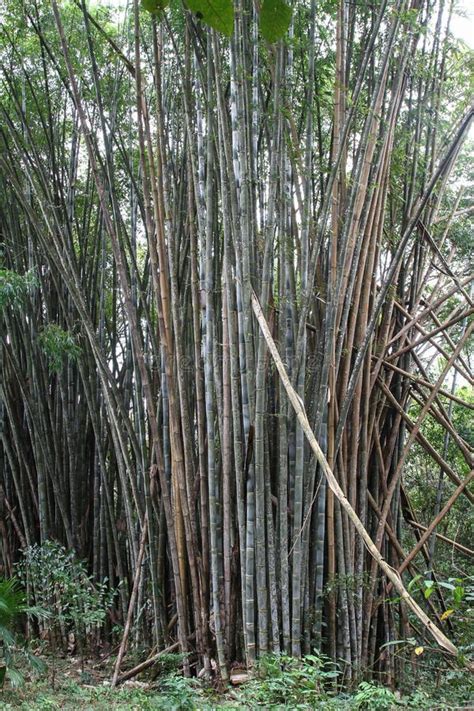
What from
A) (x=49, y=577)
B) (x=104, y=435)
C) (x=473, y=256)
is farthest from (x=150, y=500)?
(x=473, y=256)

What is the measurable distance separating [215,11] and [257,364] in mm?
2538

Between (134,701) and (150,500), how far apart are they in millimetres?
1086

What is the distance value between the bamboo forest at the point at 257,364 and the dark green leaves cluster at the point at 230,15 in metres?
1.61

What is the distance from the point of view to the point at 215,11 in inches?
28.5

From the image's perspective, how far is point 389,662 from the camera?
368 cm

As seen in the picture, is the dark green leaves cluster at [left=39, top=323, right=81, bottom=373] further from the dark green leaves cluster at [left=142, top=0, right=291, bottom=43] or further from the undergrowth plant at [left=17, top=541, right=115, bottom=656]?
the dark green leaves cluster at [left=142, top=0, right=291, bottom=43]

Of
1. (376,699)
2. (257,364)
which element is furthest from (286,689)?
(257,364)

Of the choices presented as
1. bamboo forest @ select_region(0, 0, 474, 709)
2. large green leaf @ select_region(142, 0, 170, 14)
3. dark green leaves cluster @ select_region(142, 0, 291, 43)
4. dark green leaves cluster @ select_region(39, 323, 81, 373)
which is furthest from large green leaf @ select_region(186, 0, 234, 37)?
dark green leaves cluster @ select_region(39, 323, 81, 373)

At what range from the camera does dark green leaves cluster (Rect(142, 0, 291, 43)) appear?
72 cm

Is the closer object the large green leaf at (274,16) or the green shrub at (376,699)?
the large green leaf at (274,16)

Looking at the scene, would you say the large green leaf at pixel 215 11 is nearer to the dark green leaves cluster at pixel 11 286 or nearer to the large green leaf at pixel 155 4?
the large green leaf at pixel 155 4

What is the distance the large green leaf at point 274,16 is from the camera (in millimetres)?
777

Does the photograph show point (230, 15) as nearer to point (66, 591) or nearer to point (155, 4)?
point (155, 4)

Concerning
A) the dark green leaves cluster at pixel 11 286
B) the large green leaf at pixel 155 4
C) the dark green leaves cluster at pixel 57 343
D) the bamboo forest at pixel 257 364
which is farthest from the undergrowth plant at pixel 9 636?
the large green leaf at pixel 155 4
